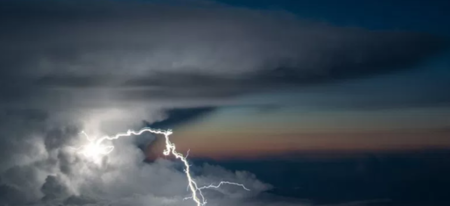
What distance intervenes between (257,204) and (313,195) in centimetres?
4778

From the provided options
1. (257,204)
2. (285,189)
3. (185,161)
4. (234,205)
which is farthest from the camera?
(285,189)

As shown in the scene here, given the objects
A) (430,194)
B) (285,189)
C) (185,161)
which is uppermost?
(285,189)

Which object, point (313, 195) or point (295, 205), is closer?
point (295, 205)

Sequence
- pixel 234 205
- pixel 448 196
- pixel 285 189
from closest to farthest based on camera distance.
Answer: pixel 234 205, pixel 448 196, pixel 285 189

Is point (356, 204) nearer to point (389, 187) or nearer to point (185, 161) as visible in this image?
point (389, 187)

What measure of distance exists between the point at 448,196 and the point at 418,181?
65.6 ft

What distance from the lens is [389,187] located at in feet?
526

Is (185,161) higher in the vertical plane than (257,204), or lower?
A: lower

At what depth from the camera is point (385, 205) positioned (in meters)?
100

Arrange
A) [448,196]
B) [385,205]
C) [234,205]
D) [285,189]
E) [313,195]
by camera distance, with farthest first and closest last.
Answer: [313,195]
[285,189]
[448,196]
[385,205]
[234,205]

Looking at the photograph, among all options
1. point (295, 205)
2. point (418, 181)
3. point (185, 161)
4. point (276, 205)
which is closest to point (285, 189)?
point (295, 205)

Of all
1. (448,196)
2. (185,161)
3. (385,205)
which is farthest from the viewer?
(448,196)

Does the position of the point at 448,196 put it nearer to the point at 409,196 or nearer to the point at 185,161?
the point at 409,196

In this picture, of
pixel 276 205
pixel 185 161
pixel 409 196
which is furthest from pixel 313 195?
pixel 185 161
